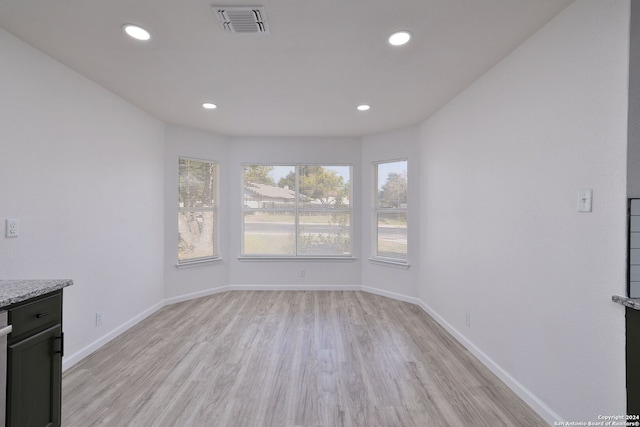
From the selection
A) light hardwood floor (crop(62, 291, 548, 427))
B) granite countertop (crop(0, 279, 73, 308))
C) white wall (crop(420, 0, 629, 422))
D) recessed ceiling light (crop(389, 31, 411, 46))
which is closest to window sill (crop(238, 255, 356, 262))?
light hardwood floor (crop(62, 291, 548, 427))

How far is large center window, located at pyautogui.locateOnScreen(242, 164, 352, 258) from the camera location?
5301mm

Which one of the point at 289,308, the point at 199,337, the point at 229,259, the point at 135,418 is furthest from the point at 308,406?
the point at 229,259

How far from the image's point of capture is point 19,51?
7.45 feet

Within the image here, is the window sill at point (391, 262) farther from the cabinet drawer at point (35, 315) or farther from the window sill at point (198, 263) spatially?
the cabinet drawer at point (35, 315)

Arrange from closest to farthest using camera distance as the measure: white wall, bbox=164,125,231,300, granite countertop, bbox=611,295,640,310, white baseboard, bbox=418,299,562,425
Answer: granite countertop, bbox=611,295,640,310 < white baseboard, bbox=418,299,562,425 < white wall, bbox=164,125,231,300

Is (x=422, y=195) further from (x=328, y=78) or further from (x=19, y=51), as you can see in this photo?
(x=19, y=51)

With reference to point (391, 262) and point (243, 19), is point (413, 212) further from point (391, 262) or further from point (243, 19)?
point (243, 19)

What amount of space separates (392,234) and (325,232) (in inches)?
43.7

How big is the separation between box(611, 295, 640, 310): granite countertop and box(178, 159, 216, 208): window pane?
4.68 meters

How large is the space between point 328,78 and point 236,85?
90 cm

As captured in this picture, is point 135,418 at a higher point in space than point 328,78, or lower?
lower

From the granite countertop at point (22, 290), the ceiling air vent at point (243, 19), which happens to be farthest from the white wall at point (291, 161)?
the granite countertop at point (22, 290)

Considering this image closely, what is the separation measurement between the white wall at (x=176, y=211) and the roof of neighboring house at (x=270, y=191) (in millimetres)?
421

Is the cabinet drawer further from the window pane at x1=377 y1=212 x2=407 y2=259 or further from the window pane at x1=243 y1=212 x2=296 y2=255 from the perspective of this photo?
the window pane at x1=377 y1=212 x2=407 y2=259
